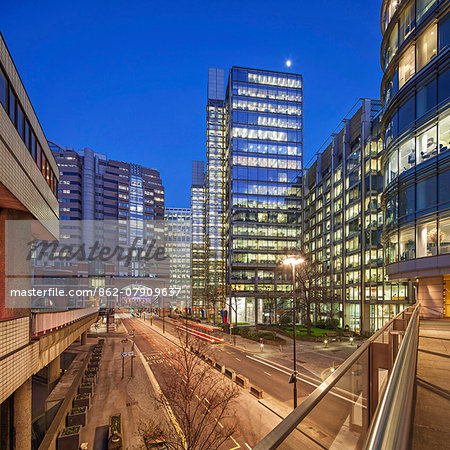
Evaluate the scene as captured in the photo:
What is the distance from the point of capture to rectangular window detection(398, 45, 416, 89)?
1153 inches

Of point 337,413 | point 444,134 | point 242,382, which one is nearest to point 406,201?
point 444,134

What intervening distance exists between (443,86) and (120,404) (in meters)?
37.2

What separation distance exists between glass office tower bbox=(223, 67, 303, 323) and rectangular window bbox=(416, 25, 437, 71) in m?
59.1

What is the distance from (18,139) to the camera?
49.3ft

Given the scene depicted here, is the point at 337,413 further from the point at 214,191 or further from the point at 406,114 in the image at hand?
the point at 214,191

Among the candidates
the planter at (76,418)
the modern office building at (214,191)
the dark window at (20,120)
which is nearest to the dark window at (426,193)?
the dark window at (20,120)

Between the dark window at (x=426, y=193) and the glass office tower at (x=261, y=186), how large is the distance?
55744 millimetres

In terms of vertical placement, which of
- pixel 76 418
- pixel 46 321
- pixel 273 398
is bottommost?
pixel 273 398

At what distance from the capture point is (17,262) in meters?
16.6

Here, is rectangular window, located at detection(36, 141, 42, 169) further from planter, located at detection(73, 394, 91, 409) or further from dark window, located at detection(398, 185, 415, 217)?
dark window, located at detection(398, 185, 415, 217)

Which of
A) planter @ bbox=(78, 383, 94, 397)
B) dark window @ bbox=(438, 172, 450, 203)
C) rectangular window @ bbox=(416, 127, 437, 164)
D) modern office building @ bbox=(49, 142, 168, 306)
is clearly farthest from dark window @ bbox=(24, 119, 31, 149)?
modern office building @ bbox=(49, 142, 168, 306)

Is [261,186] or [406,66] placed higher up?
[406,66]

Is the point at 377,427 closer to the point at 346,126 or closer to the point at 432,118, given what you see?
the point at 432,118

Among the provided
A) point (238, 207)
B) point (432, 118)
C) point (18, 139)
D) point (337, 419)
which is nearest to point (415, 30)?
point (432, 118)
